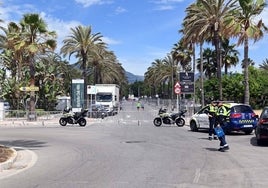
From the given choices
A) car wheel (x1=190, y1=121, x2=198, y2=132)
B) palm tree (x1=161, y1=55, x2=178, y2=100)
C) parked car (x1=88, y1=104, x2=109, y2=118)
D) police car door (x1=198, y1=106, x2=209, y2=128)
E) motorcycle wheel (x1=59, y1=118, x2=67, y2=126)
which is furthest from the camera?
palm tree (x1=161, y1=55, x2=178, y2=100)

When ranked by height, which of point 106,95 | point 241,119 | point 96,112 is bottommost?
point 241,119

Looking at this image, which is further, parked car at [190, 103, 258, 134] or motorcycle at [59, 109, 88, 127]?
motorcycle at [59, 109, 88, 127]

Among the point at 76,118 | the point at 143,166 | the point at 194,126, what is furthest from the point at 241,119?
the point at 76,118

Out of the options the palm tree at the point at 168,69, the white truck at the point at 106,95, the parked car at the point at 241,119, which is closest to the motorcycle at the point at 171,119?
the parked car at the point at 241,119

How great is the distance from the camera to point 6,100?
4847cm

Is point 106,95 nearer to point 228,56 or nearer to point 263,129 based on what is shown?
point 228,56

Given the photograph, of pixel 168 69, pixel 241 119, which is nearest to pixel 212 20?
pixel 241 119

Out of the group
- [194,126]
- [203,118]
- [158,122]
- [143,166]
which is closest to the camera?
[143,166]

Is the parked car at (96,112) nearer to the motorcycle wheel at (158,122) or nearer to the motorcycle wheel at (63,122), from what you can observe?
the motorcycle wheel at (63,122)

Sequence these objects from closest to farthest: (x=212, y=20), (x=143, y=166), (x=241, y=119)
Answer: (x=143, y=166)
(x=241, y=119)
(x=212, y=20)

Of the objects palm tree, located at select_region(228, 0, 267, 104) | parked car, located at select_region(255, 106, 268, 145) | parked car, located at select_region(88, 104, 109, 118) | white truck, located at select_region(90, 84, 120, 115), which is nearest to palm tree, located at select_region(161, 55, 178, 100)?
white truck, located at select_region(90, 84, 120, 115)

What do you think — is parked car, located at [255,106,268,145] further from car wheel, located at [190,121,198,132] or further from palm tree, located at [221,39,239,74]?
palm tree, located at [221,39,239,74]

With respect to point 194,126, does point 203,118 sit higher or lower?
higher

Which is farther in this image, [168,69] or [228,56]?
[168,69]
